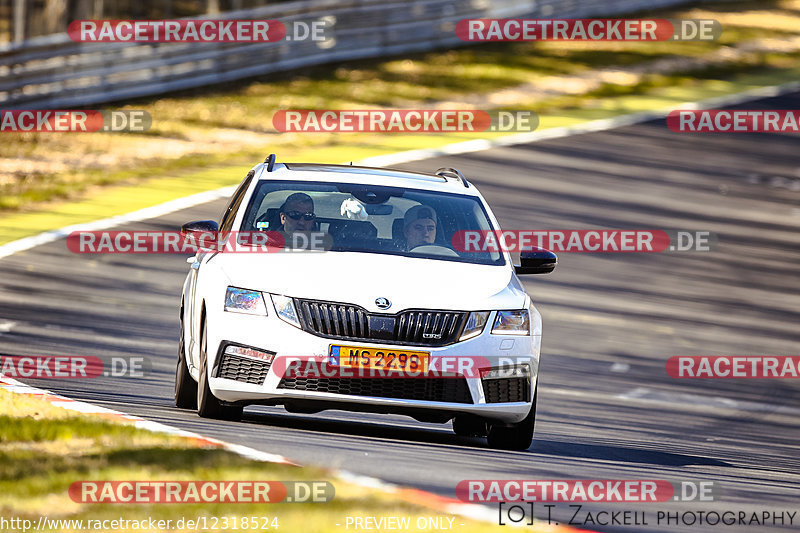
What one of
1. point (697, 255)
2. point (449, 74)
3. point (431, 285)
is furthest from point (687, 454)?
point (449, 74)

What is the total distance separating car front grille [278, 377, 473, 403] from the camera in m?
8.92

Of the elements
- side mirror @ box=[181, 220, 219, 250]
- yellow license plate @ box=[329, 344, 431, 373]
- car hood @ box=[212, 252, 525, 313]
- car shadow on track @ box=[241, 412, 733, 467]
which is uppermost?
side mirror @ box=[181, 220, 219, 250]

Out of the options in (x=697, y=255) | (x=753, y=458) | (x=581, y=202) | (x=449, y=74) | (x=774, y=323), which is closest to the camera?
(x=753, y=458)

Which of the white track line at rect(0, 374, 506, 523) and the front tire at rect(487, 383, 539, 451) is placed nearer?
the white track line at rect(0, 374, 506, 523)

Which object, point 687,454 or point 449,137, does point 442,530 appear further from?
point 449,137

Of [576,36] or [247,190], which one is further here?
[576,36]

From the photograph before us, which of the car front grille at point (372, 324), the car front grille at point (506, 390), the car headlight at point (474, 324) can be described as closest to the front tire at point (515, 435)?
the car front grille at point (506, 390)

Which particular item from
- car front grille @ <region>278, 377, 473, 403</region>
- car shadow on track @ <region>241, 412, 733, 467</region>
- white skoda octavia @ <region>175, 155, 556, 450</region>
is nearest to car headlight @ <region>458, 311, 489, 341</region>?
white skoda octavia @ <region>175, 155, 556, 450</region>

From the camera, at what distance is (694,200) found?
84.6 feet

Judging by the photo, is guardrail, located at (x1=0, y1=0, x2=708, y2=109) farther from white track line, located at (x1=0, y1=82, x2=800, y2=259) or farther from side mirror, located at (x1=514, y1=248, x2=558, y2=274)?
side mirror, located at (x1=514, y1=248, x2=558, y2=274)

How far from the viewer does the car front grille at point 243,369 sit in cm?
902

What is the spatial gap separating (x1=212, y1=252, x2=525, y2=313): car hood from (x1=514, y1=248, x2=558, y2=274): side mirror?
540 millimetres

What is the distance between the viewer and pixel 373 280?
9156 mm

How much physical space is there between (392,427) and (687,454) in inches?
82.4
